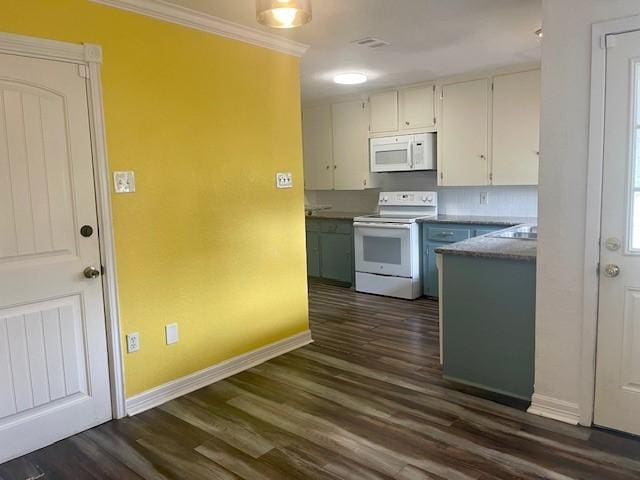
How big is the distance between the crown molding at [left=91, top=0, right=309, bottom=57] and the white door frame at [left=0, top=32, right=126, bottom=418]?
1.12ft

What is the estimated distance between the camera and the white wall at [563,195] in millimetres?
2438

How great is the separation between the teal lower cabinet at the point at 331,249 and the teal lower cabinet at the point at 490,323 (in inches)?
108

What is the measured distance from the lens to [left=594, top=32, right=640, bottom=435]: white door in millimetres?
2309

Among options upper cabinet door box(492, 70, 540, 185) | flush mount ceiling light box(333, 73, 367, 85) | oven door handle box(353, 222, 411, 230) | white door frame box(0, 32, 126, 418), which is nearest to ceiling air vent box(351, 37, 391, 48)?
flush mount ceiling light box(333, 73, 367, 85)

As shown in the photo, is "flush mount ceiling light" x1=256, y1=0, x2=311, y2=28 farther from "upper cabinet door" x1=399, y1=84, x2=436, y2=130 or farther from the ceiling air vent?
"upper cabinet door" x1=399, y1=84, x2=436, y2=130

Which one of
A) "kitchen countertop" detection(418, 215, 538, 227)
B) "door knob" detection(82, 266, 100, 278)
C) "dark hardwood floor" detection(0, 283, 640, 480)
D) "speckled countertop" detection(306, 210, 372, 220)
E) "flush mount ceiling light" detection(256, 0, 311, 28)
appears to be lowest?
"dark hardwood floor" detection(0, 283, 640, 480)

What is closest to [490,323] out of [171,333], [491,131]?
[171,333]

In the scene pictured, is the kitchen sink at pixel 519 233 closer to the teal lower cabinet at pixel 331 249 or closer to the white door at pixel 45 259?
the teal lower cabinet at pixel 331 249

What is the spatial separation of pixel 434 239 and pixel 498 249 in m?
2.22

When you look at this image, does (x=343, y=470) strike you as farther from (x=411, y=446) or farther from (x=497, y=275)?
(x=497, y=275)

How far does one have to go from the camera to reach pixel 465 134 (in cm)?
504

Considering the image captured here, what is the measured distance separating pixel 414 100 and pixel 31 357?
4.33 meters

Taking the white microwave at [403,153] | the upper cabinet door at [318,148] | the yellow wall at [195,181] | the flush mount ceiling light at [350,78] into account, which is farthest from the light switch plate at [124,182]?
the upper cabinet door at [318,148]

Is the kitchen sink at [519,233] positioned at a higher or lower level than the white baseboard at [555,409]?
higher
